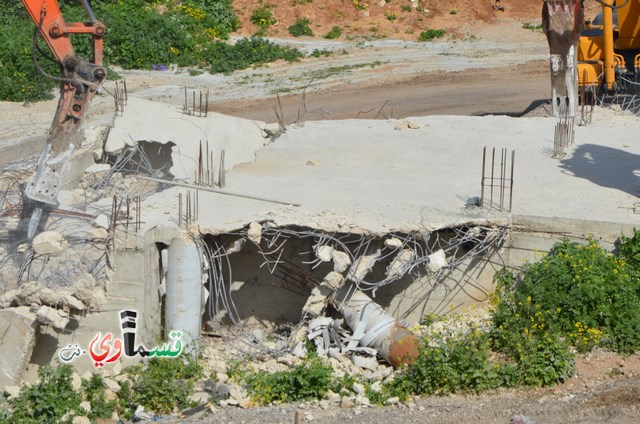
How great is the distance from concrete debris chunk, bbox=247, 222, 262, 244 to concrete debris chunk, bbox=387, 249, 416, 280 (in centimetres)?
180

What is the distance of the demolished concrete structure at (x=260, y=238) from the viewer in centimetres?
1416

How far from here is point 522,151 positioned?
1811 cm

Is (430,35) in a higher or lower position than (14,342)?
→ higher

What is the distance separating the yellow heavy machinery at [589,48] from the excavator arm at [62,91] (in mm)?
9289

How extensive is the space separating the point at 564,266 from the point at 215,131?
6.91 m

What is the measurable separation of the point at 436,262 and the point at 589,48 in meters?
9.59

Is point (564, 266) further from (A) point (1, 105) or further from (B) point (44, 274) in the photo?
(A) point (1, 105)

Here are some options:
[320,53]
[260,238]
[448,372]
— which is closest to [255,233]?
[260,238]

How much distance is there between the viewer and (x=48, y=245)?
14.2 meters

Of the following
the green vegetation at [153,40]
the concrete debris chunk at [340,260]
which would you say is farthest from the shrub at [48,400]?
the green vegetation at [153,40]

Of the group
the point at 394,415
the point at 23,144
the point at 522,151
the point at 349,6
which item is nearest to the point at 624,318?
the point at 394,415

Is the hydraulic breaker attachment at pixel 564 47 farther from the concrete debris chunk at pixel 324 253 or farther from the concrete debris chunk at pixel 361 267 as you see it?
the concrete debris chunk at pixel 324 253

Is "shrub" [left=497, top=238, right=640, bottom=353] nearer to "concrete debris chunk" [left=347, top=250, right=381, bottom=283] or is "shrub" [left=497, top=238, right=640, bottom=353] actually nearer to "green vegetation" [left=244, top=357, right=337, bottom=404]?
"concrete debris chunk" [left=347, top=250, right=381, bottom=283]

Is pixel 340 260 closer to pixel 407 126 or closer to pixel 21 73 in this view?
pixel 407 126
